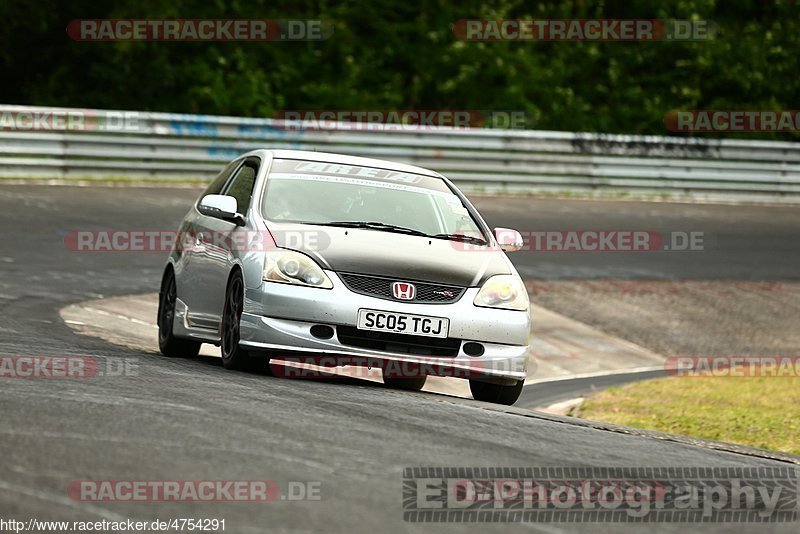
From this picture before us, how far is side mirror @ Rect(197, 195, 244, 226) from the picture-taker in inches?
380

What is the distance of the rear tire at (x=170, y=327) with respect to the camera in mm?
10672

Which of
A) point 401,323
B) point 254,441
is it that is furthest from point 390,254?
point 254,441

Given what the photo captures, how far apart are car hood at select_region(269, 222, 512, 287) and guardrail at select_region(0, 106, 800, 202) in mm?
13100

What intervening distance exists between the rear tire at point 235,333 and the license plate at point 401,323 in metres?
0.78

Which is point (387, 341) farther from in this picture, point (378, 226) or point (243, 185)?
point (243, 185)

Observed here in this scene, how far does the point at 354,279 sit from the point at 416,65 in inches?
895

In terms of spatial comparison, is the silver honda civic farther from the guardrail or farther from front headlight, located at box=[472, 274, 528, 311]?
the guardrail

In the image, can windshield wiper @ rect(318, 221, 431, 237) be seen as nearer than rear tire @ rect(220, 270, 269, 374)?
No

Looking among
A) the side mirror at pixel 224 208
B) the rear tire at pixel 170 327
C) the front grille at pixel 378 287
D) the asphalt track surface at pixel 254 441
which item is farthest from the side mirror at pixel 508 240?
the rear tire at pixel 170 327

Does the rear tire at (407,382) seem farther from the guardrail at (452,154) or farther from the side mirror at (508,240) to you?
the guardrail at (452,154)

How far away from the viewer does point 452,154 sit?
81.7 ft

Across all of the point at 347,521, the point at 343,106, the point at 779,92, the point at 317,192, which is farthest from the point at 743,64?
the point at 347,521

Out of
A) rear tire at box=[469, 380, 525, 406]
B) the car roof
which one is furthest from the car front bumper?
the car roof

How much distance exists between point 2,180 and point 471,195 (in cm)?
791
